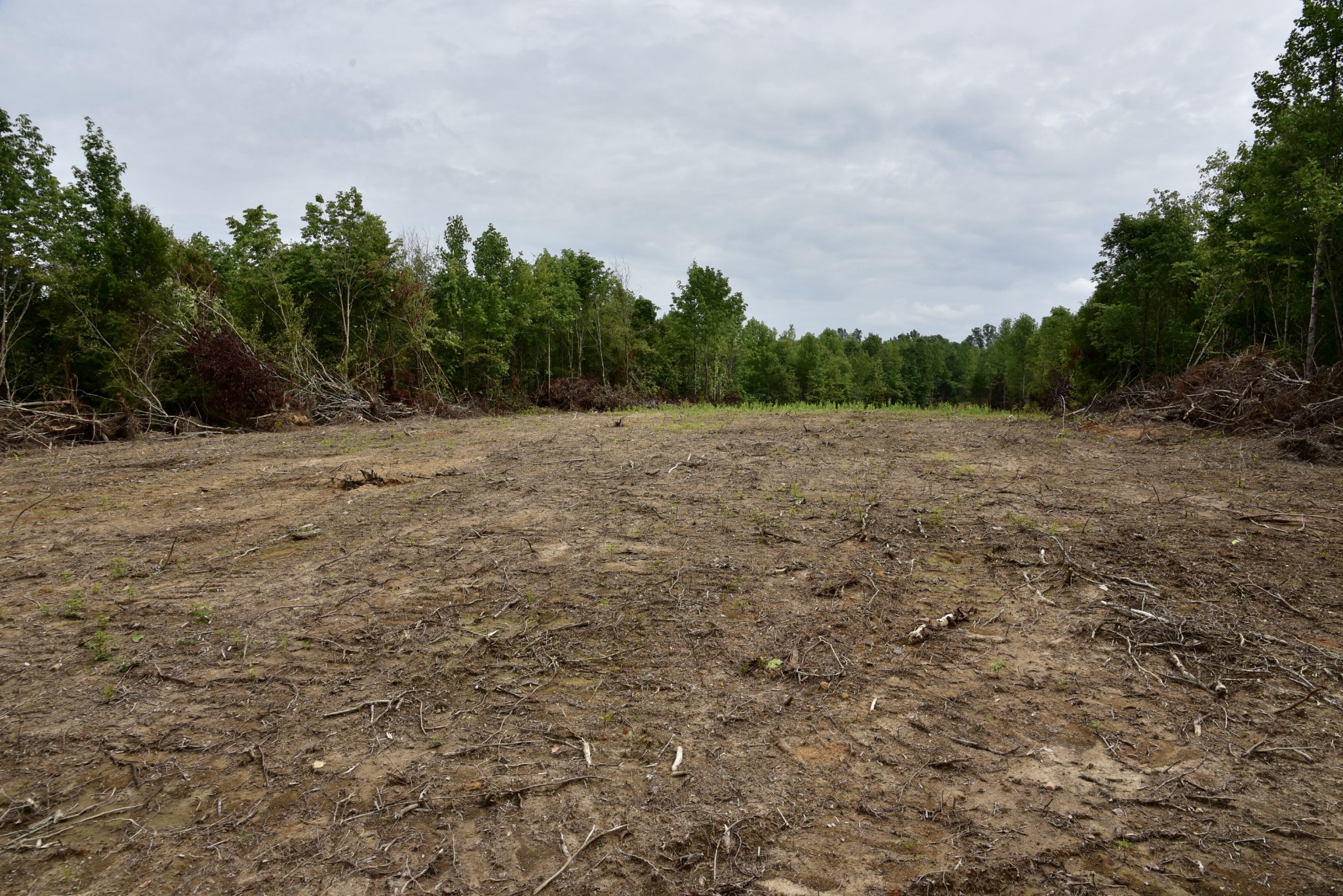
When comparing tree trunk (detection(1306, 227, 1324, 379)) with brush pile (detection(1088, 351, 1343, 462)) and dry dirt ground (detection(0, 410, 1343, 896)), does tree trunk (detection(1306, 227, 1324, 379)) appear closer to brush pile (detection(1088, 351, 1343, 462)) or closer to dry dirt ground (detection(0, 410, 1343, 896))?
brush pile (detection(1088, 351, 1343, 462))

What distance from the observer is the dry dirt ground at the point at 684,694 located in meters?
2.29

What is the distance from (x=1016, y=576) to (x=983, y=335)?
656 ft

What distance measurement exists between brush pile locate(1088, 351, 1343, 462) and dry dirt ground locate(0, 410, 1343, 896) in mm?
2214

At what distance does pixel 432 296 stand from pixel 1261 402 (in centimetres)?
2318

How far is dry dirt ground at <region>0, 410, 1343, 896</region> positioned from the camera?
2.29 metres

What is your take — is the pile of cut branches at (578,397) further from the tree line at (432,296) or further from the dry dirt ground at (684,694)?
the dry dirt ground at (684,694)

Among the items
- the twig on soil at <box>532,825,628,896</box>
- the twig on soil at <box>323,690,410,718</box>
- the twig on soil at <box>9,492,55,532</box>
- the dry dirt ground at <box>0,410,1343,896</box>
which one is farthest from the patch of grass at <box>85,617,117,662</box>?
the twig on soil at <box>9,492,55,532</box>

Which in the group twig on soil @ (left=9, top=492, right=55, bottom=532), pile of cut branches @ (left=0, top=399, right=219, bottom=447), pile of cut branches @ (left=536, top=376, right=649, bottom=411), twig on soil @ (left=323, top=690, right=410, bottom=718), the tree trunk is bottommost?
twig on soil @ (left=323, top=690, right=410, bottom=718)

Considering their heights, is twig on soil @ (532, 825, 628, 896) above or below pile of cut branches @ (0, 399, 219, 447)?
below

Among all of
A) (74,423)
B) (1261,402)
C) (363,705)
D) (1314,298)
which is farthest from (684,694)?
(1314,298)

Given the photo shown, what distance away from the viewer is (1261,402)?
9.78 meters

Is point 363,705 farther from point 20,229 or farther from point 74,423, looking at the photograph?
point 20,229

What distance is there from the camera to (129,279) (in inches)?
551

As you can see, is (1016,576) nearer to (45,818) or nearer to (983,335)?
(45,818)
